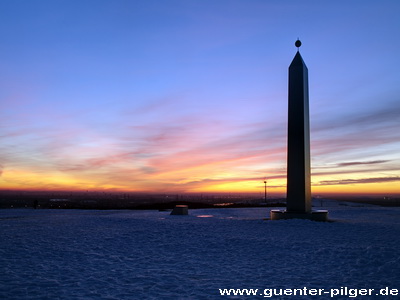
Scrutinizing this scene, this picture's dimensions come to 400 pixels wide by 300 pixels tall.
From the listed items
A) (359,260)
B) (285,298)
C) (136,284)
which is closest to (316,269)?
(359,260)

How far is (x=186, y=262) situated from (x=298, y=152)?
12643mm

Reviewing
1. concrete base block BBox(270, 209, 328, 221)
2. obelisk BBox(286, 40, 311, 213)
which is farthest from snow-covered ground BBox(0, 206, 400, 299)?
obelisk BBox(286, 40, 311, 213)

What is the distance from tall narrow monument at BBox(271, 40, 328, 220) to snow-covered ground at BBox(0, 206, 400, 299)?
4.41 meters

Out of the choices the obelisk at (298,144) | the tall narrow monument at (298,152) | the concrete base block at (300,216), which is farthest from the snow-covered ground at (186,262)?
the obelisk at (298,144)

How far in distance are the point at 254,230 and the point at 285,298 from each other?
9.77m

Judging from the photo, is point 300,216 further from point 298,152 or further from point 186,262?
point 186,262

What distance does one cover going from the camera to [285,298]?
6.82 metres

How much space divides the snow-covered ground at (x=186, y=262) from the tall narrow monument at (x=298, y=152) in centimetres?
441

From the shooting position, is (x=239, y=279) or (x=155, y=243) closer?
(x=239, y=279)

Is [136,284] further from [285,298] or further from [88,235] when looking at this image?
[88,235]

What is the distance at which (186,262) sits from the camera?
9.95m

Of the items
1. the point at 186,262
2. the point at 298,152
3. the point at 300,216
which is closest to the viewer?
the point at 186,262

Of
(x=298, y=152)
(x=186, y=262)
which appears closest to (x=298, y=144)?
(x=298, y=152)

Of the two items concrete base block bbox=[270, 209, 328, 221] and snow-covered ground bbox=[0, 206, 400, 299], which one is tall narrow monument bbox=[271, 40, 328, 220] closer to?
concrete base block bbox=[270, 209, 328, 221]
